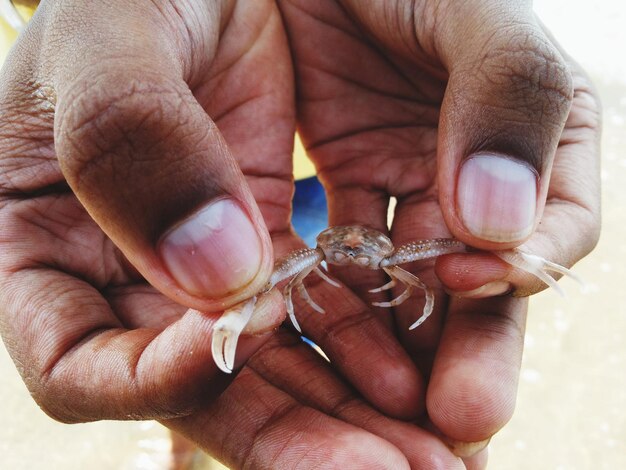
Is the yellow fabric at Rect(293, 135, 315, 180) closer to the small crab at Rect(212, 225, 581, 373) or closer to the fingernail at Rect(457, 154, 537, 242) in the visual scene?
the small crab at Rect(212, 225, 581, 373)

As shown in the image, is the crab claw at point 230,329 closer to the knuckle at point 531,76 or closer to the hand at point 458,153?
the hand at point 458,153

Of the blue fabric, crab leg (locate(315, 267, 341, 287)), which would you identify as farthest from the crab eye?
the blue fabric

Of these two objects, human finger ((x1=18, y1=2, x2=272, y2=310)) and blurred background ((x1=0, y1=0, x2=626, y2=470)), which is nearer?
human finger ((x1=18, y1=2, x2=272, y2=310))

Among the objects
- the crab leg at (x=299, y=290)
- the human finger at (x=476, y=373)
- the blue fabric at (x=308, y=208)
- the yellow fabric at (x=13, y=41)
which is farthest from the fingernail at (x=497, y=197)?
the blue fabric at (x=308, y=208)

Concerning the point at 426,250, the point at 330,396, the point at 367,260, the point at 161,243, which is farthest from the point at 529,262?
the point at 161,243

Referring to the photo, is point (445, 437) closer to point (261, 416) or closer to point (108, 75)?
point (261, 416)

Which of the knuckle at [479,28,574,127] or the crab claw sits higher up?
the knuckle at [479,28,574,127]
